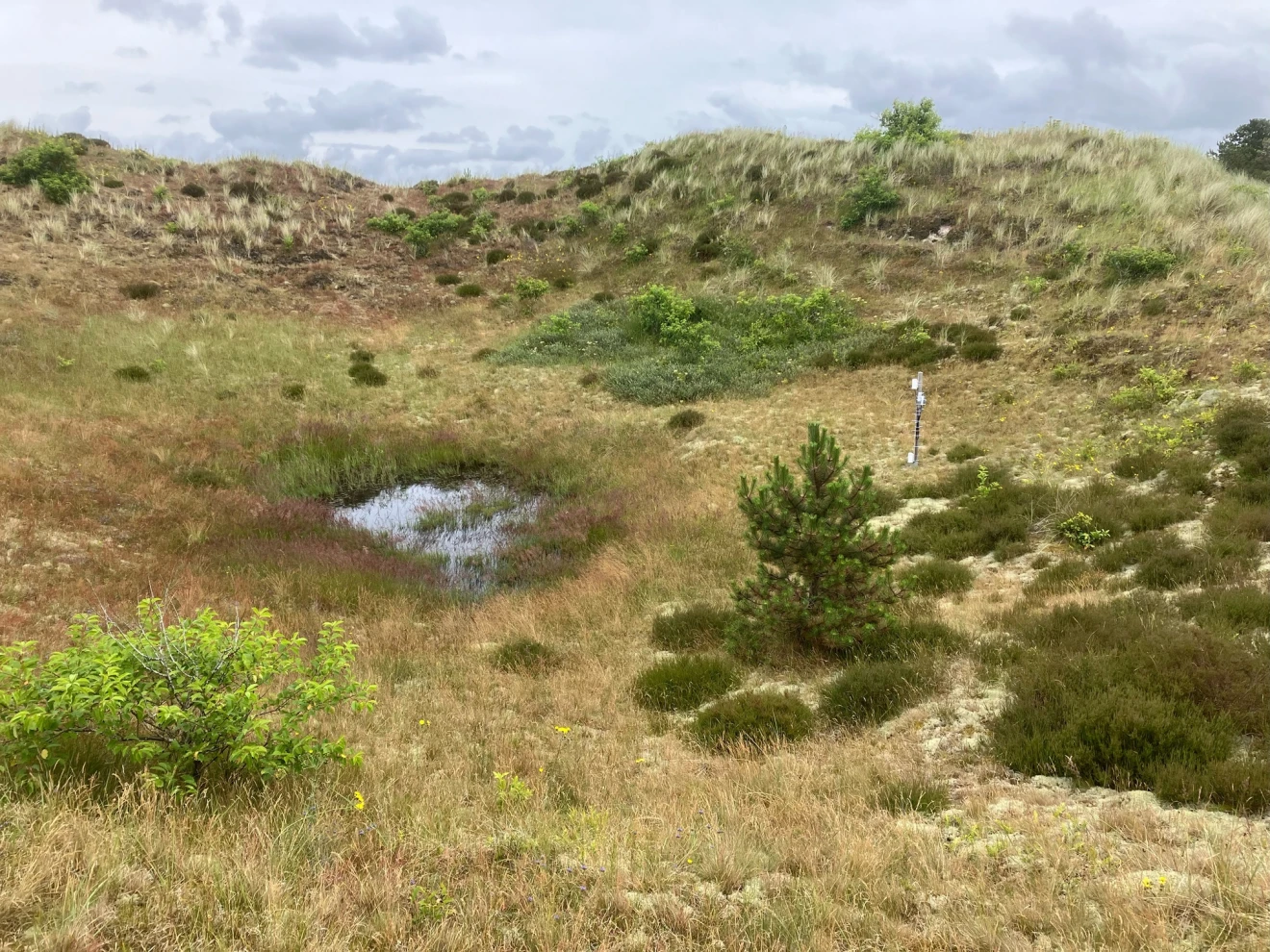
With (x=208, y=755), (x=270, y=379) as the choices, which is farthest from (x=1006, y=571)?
(x=270, y=379)

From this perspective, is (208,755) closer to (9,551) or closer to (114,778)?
(114,778)

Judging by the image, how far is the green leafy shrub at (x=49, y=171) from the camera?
26562 mm

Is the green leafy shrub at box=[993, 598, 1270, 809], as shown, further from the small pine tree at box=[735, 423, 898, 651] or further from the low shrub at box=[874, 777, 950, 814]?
the small pine tree at box=[735, 423, 898, 651]

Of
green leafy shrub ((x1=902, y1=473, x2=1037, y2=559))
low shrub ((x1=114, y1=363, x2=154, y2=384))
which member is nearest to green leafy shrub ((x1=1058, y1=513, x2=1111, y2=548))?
green leafy shrub ((x1=902, y1=473, x2=1037, y2=559))

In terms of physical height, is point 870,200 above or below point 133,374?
above

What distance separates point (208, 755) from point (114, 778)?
563 millimetres

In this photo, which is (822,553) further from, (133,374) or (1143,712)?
(133,374)

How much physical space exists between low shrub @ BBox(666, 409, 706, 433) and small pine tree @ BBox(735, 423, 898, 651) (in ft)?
31.9

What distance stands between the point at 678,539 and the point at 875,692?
18.4 ft

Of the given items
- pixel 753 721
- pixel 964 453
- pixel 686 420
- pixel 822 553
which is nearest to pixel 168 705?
pixel 753 721

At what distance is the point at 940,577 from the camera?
29.6 ft

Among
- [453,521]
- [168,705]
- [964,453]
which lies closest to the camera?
[168,705]

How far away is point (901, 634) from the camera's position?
289 inches

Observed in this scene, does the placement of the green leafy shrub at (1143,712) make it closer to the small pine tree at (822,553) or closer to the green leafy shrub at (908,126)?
the small pine tree at (822,553)
